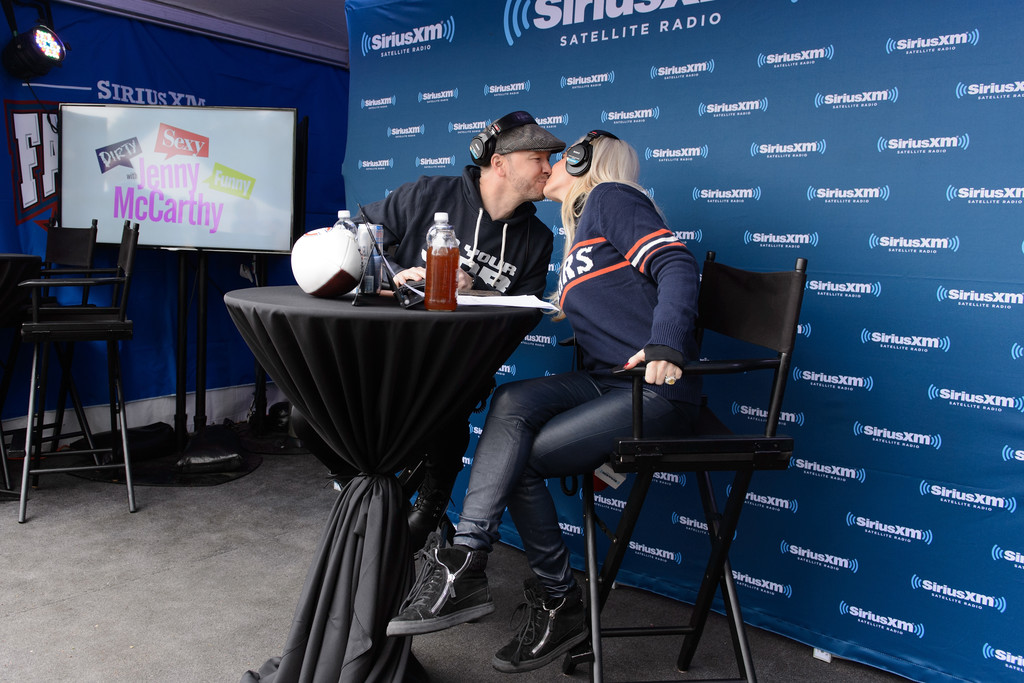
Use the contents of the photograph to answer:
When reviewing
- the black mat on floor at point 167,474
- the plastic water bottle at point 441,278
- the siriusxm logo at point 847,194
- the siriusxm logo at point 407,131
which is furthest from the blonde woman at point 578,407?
the black mat on floor at point 167,474

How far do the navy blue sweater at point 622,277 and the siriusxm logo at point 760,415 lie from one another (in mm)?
570

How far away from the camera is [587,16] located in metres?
2.63

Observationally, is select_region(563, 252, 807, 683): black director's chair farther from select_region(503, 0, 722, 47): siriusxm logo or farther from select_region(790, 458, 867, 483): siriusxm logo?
select_region(503, 0, 722, 47): siriusxm logo

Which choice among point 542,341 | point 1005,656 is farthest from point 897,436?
point 542,341

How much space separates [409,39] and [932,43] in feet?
6.94

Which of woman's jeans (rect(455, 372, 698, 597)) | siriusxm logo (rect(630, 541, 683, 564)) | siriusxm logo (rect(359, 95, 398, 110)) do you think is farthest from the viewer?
siriusxm logo (rect(359, 95, 398, 110))

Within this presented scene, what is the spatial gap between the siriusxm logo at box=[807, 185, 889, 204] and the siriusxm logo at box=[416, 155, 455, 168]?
152 centimetres

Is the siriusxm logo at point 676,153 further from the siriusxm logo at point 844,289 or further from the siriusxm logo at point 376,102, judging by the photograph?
the siriusxm logo at point 376,102

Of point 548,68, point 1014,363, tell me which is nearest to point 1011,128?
point 1014,363

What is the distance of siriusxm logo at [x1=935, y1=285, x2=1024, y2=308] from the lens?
Result: 73.8 inches

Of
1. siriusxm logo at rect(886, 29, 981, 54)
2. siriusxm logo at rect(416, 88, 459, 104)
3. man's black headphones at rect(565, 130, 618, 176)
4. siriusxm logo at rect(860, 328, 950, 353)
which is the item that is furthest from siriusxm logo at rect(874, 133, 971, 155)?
siriusxm logo at rect(416, 88, 459, 104)

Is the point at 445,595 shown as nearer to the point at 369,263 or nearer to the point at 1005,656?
the point at 369,263

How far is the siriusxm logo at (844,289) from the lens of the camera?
6.82 feet

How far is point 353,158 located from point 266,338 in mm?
2122
